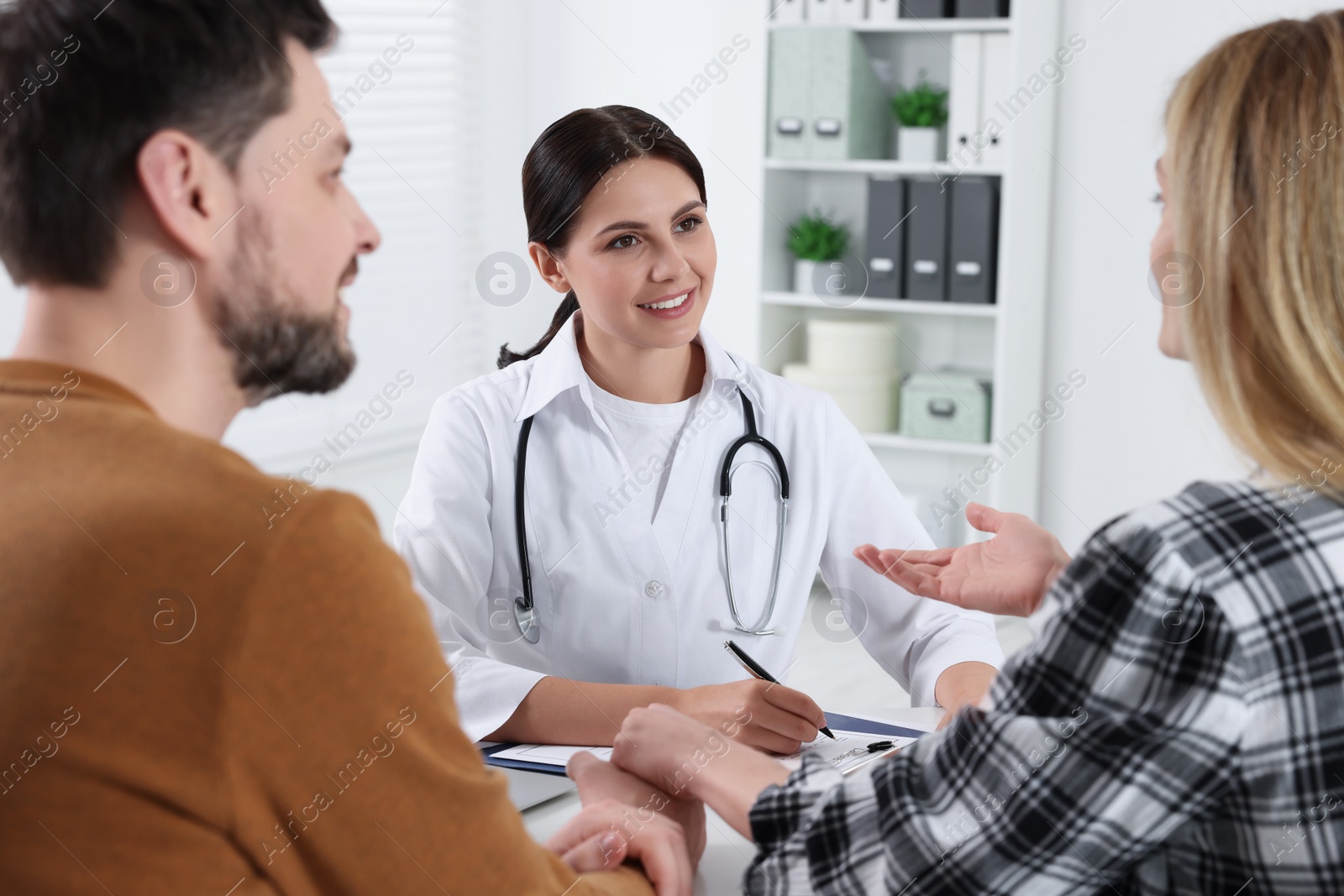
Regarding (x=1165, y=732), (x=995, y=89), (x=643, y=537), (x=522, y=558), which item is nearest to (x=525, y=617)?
(x=522, y=558)

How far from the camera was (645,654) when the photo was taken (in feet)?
5.76

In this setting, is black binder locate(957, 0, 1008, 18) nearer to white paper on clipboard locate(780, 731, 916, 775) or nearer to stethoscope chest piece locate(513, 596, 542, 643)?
stethoscope chest piece locate(513, 596, 542, 643)

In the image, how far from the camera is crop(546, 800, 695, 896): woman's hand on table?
102 centimetres

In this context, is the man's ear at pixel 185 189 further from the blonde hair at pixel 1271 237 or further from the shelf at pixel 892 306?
the shelf at pixel 892 306

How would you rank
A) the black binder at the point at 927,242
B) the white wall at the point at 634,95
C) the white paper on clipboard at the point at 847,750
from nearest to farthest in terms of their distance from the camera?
the white paper on clipboard at the point at 847,750
the black binder at the point at 927,242
the white wall at the point at 634,95

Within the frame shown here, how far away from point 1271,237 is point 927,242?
9.66ft

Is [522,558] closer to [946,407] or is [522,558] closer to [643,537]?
[643,537]

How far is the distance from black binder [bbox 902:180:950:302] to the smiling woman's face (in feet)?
6.49

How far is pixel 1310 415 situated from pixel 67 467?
2.73 ft

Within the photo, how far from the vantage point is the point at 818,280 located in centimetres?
398

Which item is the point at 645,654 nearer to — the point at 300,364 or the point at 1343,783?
the point at 300,364

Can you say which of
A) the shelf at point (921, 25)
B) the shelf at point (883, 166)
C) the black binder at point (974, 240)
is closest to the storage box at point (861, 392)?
the black binder at point (974, 240)

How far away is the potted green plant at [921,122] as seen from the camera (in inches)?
147

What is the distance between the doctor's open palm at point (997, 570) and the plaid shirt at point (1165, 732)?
1.52 feet
